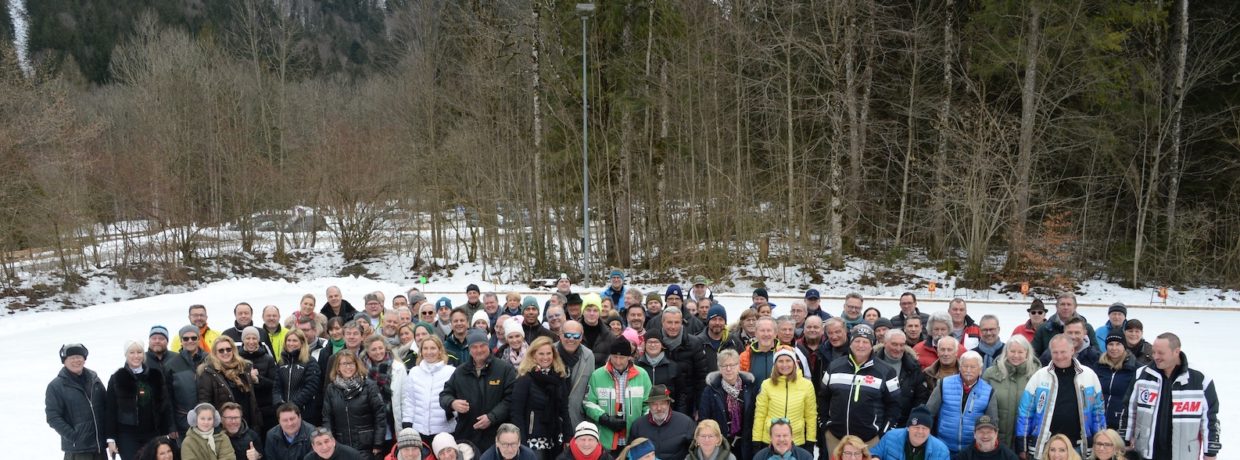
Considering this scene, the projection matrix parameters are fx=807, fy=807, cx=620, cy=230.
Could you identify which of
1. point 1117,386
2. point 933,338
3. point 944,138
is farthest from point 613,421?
point 944,138

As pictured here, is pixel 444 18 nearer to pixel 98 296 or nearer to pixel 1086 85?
pixel 98 296

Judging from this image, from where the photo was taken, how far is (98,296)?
27.6 meters

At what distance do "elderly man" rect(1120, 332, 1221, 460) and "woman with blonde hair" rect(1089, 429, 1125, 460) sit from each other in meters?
1.02

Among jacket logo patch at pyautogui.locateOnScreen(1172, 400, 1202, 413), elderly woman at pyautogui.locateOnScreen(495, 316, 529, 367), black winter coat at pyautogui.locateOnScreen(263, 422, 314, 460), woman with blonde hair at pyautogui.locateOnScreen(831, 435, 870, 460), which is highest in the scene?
elderly woman at pyautogui.locateOnScreen(495, 316, 529, 367)

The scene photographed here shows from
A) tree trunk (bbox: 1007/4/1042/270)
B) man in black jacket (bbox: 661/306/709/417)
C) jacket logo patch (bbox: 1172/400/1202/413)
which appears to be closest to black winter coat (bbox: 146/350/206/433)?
man in black jacket (bbox: 661/306/709/417)

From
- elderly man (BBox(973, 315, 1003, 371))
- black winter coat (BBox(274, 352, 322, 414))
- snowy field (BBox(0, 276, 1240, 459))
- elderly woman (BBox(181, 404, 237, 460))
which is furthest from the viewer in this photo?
snowy field (BBox(0, 276, 1240, 459))

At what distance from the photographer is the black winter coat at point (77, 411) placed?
704 centimetres

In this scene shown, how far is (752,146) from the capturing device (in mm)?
27406

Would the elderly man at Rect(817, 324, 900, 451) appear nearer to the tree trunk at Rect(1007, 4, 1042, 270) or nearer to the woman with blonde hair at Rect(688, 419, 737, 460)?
the woman with blonde hair at Rect(688, 419, 737, 460)

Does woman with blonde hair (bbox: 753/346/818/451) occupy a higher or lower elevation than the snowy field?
higher

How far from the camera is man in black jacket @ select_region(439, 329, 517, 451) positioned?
6.92 m

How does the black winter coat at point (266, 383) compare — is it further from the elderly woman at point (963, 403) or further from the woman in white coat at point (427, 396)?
the elderly woman at point (963, 403)

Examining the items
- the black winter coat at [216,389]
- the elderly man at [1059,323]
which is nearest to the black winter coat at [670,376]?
the black winter coat at [216,389]

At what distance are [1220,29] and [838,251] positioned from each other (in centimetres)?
1146
